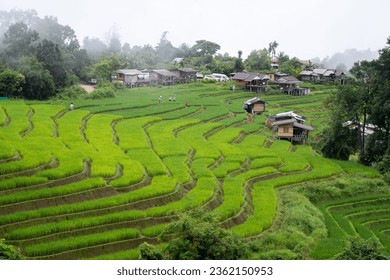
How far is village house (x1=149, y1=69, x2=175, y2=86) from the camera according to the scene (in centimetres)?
3187

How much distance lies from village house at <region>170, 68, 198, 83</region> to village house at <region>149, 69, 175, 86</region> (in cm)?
35

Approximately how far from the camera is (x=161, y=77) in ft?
106

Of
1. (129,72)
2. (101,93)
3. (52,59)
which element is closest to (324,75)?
(129,72)

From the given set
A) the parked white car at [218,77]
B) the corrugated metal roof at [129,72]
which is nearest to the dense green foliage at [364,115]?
the corrugated metal roof at [129,72]

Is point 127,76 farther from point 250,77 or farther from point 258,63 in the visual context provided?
point 258,63

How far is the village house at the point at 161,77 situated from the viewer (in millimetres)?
31872

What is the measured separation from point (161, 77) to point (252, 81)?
19.3 feet

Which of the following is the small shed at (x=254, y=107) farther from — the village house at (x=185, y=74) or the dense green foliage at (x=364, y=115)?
the village house at (x=185, y=74)

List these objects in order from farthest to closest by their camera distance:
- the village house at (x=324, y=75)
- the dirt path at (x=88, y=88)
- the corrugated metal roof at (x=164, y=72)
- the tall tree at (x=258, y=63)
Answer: the tall tree at (x=258, y=63), the village house at (x=324, y=75), the corrugated metal roof at (x=164, y=72), the dirt path at (x=88, y=88)

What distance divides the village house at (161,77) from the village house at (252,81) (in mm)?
4349

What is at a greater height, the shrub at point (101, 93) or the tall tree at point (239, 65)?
the tall tree at point (239, 65)

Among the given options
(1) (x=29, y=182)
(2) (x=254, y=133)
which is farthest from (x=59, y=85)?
(1) (x=29, y=182)

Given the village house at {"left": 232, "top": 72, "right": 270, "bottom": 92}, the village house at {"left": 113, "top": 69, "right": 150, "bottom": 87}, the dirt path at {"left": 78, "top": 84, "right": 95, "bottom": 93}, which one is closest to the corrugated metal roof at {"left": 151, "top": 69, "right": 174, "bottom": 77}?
the village house at {"left": 113, "top": 69, "right": 150, "bottom": 87}

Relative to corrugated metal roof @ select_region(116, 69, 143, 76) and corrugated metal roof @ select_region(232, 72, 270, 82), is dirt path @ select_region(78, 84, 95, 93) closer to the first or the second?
corrugated metal roof @ select_region(116, 69, 143, 76)
